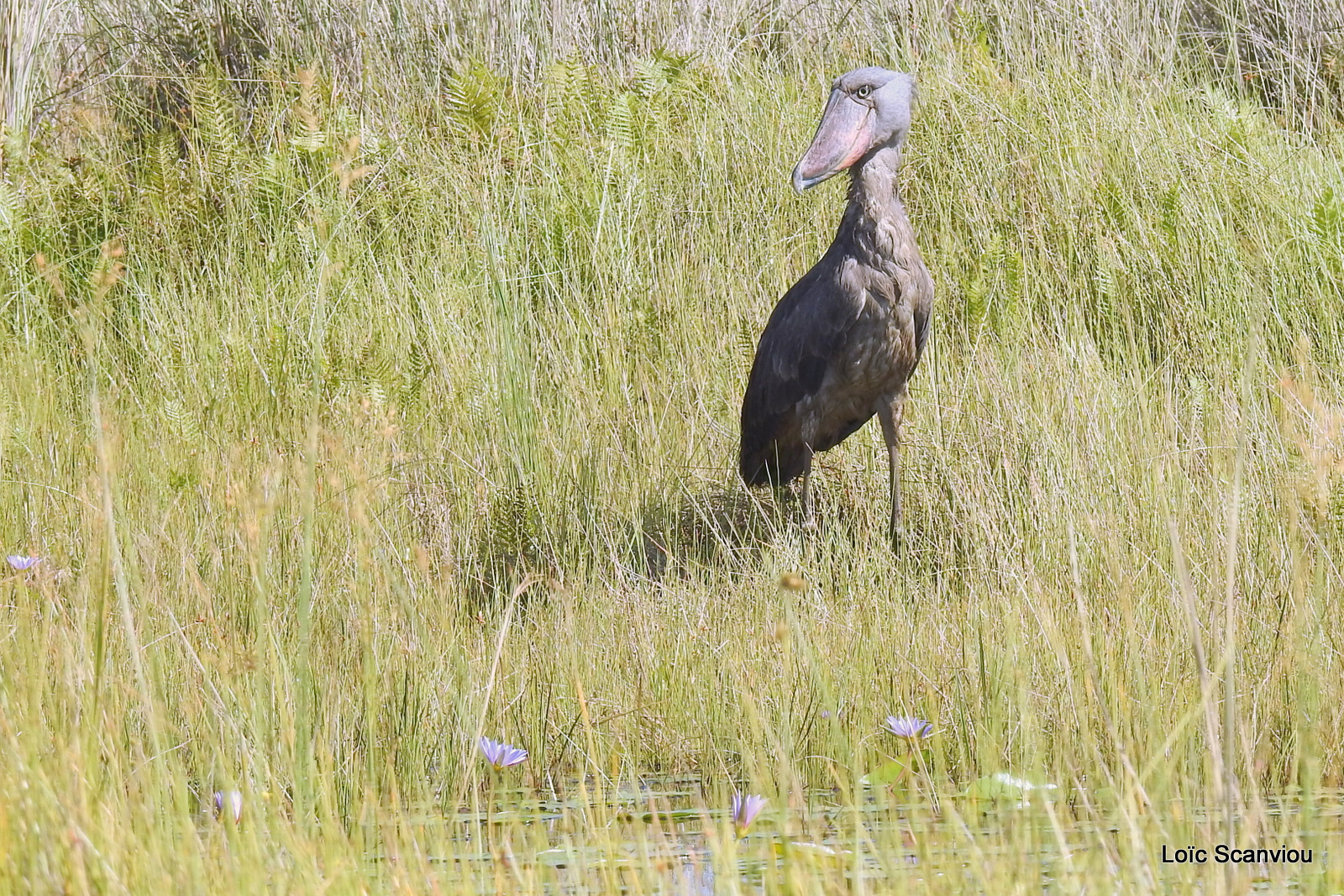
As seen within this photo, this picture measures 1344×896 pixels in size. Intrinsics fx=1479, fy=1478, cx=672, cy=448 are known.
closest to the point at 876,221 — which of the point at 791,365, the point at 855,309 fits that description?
the point at 855,309

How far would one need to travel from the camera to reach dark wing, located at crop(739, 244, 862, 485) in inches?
187

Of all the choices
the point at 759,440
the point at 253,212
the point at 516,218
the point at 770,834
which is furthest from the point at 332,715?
the point at 253,212

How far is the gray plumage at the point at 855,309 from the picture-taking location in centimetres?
467

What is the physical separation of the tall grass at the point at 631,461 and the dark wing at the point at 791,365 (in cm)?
23

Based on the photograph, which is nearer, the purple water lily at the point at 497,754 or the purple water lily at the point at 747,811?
the purple water lily at the point at 747,811

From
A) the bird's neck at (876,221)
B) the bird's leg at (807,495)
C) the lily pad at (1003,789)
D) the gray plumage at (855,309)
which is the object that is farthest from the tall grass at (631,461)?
the bird's neck at (876,221)

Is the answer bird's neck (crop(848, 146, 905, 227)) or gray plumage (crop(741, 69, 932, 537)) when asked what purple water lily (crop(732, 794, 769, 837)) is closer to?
gray plumage (crop(741, 69, 932, 537))

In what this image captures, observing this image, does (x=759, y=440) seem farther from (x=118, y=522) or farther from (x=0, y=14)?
(x=0, y=14)

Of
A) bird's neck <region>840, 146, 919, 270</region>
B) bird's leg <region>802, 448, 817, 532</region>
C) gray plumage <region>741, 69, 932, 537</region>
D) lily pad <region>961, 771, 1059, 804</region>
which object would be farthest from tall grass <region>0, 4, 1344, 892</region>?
bird's neck <region>840, 146, 919, 270</region>

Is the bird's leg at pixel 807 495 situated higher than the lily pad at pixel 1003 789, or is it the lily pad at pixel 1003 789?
the lily pad at pixel 1003 789

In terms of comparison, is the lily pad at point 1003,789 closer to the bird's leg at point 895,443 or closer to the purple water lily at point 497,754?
the purple water lily at point 497,754

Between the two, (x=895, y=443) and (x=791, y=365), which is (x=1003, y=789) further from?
(x=791, y=365)

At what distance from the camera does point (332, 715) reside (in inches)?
108

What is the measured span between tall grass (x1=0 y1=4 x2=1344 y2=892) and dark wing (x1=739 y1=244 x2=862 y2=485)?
229 mm
